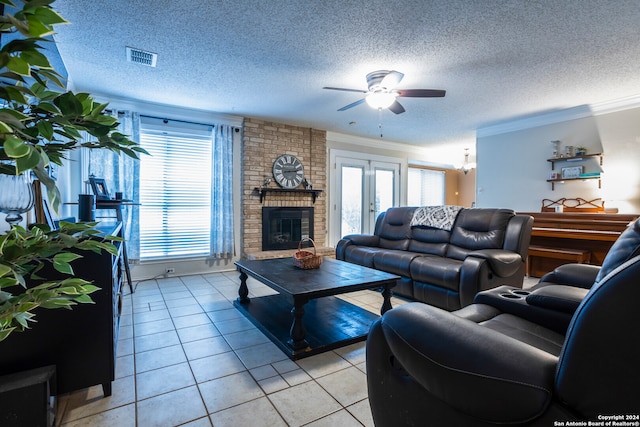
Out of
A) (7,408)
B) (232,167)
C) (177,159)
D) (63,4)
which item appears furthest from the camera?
(232,167)

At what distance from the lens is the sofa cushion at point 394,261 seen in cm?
321

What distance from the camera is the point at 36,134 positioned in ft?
2.22

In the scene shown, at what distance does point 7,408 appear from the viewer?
1213 millimetres

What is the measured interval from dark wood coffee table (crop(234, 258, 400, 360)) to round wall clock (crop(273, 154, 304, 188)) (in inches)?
92.8

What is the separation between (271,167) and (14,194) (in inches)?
163

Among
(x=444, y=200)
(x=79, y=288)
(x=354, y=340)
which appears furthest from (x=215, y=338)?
(x=444, y=200)

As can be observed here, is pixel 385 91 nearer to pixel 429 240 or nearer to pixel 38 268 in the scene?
pixel 429 240

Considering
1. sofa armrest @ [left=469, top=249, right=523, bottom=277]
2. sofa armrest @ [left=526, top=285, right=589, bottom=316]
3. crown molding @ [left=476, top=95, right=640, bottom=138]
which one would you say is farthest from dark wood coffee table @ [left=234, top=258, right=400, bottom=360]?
crown molding @ [left=476, top=95, right=640, bottom=138]

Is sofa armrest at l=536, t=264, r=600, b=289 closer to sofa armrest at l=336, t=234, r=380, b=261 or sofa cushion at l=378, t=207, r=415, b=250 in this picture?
sofa cushion at l=378, t=207, r=415, b=250

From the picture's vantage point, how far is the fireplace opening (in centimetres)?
514

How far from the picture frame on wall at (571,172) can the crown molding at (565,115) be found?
0.74 metres

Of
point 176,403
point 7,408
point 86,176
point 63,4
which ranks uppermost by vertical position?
point 63,4

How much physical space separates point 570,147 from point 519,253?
285cm

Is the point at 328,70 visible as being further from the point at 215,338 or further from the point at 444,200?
the point at 444,200
